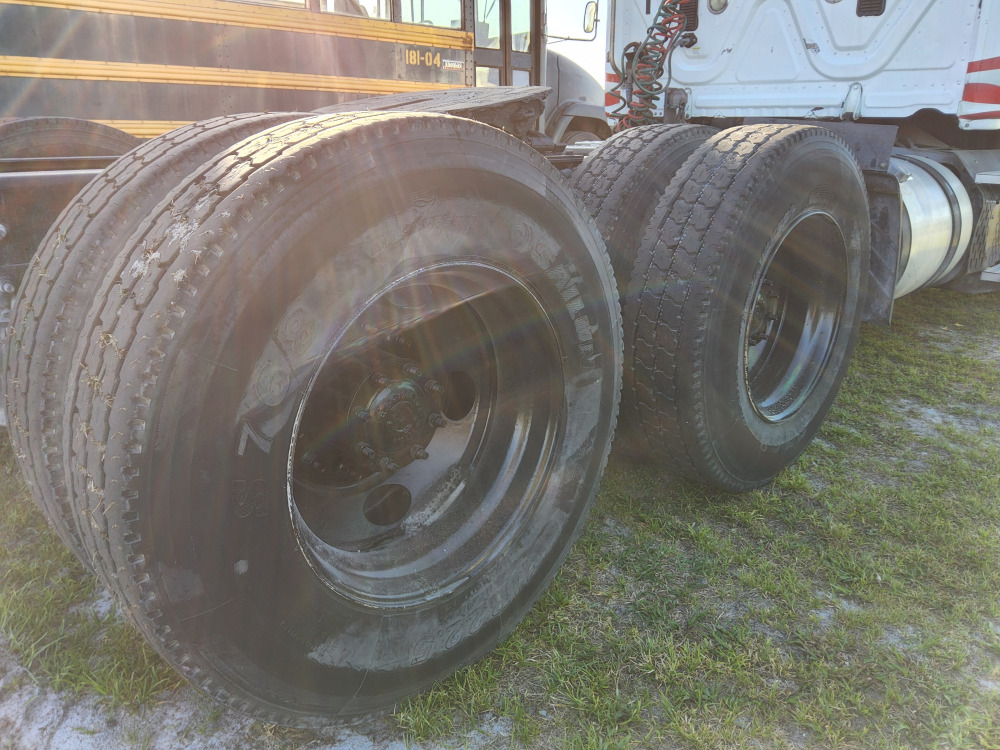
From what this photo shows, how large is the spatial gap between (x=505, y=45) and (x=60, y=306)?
6549mm

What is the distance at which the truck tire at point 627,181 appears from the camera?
263cm

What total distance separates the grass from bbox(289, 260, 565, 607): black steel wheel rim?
36 cm

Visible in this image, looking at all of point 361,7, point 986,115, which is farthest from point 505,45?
point 986,115

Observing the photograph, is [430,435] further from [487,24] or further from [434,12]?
[487,24]

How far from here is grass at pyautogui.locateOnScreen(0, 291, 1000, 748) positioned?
1813mm

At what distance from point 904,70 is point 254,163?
424 cm

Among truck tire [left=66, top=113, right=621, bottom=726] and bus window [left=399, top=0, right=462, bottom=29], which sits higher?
bus window [left=399, top=0, right=462, bottom=29]

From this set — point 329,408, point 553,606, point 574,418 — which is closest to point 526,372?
point 574,418

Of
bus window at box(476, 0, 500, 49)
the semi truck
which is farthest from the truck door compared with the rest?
the semi truck

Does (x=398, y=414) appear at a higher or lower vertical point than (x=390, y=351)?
lower

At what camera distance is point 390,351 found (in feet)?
6.36

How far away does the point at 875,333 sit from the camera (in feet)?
16.5

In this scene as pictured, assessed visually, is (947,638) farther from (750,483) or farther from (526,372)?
(526,372)

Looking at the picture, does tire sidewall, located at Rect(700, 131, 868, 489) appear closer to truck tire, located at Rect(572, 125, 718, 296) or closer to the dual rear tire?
the dual rear tire
